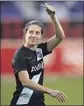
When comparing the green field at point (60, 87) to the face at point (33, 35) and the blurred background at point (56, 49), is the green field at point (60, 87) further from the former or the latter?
the face at point (33, 35)

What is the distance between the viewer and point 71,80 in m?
15.7

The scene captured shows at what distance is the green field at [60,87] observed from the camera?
39.7ft

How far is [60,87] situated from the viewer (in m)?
14.4

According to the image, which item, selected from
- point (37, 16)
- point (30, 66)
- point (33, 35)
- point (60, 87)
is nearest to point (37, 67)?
point (30, 66)

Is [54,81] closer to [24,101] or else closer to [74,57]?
[74,57]

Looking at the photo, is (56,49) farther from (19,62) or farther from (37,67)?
(19,62)

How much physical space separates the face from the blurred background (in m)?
5.37

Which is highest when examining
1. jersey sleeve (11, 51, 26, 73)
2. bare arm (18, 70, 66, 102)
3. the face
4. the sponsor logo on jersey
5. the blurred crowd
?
the blurred crowd

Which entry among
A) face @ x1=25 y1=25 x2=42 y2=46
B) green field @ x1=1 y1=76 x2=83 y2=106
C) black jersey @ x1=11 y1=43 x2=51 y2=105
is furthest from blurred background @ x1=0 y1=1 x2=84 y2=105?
face @ x1=25 y1=25 x2=42 y2=46

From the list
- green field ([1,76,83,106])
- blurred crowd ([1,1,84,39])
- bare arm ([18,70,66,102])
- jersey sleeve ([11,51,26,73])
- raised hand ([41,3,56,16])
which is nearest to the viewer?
bare arm ([18,70,66,102])

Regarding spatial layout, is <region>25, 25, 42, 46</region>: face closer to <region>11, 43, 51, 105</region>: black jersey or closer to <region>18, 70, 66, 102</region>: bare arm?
<region>11, 43, 51, 105</region>: black jersey

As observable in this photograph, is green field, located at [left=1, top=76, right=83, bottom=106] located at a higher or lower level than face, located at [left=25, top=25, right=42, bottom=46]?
lower

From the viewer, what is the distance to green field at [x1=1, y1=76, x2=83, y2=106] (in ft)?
39.7

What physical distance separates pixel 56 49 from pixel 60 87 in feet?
6.74
